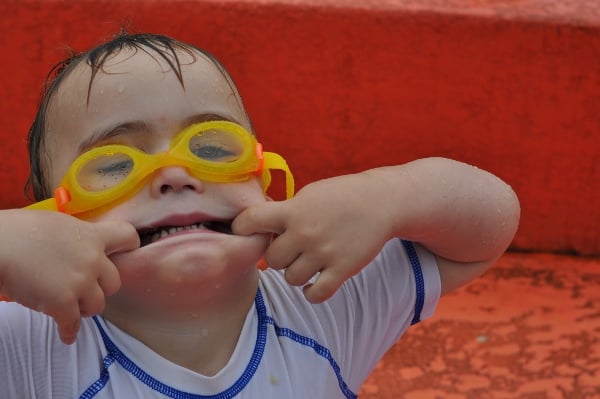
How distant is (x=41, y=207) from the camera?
1.21 m

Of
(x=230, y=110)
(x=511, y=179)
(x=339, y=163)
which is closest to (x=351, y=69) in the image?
(x=339, y=163)

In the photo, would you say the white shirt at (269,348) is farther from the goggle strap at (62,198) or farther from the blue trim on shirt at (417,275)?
the goggle strap at (62,198)

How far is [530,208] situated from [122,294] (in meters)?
1.45

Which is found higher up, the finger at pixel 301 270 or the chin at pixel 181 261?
the chin at pixel 181 261

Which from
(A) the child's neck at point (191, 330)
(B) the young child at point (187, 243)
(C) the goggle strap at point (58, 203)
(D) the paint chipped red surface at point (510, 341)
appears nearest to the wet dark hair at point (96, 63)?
(B) the young child at point (187, 243)

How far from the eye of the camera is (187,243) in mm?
1125

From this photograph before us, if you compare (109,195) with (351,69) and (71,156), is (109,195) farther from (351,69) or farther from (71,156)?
(351,69)

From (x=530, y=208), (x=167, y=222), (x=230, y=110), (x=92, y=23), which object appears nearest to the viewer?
(x=167, y=222)

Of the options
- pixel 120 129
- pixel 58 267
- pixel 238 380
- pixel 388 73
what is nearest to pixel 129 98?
pixel 120 129

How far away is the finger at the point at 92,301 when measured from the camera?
1.07 metres

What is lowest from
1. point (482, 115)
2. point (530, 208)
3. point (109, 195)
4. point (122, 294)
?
point (530, 208)

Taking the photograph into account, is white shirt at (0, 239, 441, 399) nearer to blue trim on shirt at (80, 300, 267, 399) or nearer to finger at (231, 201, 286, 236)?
blue trim on shirt at (80, 300, 267, 399)

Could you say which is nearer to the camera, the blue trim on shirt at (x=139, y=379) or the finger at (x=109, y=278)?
the finger at (x=109, y=278)

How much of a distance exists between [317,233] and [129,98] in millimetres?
267
